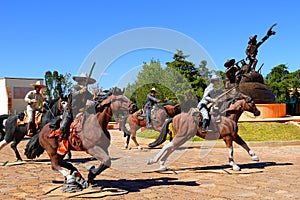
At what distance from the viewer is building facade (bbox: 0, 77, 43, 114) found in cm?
4488

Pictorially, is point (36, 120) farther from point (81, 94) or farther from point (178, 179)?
point (178, 179)

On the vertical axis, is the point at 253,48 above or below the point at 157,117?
above

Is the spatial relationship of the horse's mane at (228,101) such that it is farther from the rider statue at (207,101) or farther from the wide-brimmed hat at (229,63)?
the wide-brimmed hat at (229,63)

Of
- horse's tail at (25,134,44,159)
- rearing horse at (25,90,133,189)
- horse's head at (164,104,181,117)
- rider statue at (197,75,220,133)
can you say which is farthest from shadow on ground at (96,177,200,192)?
horse's head at (164,104,181,117)

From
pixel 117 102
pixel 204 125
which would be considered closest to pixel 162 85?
pixel 204 125

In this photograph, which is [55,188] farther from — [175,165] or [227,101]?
[227,101]

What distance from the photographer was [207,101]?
953 cm

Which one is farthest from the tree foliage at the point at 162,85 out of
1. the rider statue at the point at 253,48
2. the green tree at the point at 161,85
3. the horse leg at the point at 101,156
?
the horse leg at the point at 101,156

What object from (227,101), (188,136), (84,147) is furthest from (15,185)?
(227,101)

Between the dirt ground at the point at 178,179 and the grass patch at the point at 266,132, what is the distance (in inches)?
184

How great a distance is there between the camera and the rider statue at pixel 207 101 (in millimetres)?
9484

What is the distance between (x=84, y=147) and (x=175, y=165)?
437cm

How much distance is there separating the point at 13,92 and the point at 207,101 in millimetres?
44113

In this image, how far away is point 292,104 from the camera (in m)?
48.5
